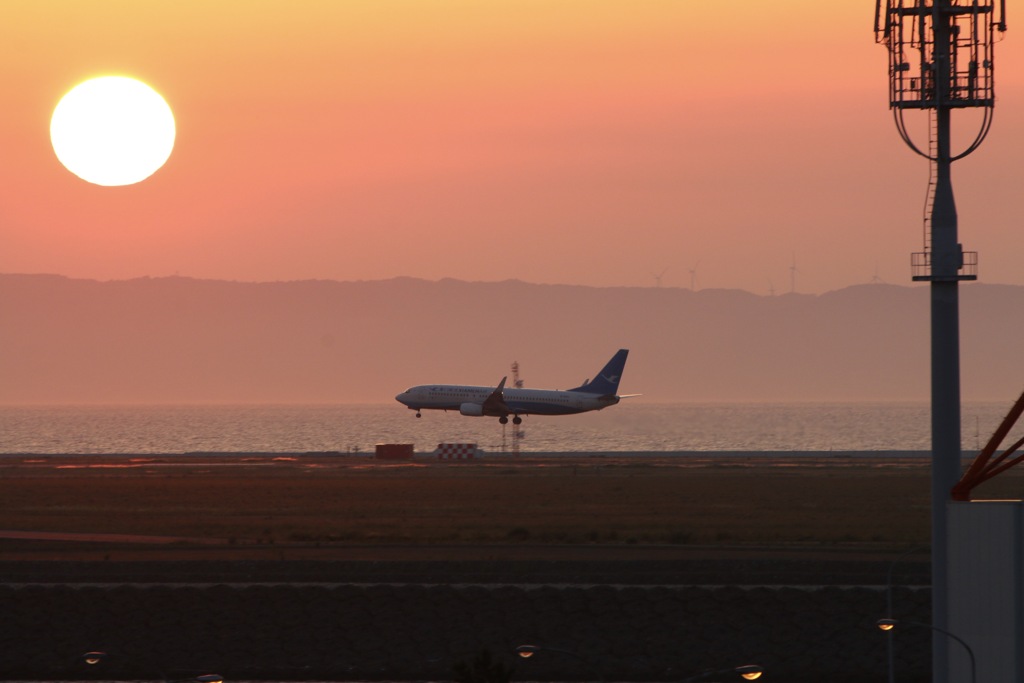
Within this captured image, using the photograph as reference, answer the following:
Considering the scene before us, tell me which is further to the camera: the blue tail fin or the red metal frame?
the blue tail fin

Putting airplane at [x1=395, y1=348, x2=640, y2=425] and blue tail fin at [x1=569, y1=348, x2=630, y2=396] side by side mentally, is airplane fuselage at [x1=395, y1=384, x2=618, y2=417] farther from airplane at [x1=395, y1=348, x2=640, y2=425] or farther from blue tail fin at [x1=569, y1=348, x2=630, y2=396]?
blue tail fin at [x1=569, y1=348, x2=630, y2=396]

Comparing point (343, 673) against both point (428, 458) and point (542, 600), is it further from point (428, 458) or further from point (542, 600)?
point (428, 458)

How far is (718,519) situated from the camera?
65.9 meters

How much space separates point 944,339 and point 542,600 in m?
14.5

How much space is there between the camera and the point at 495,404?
147 m

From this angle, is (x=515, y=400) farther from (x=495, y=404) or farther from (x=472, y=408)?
(x=472, y=408)

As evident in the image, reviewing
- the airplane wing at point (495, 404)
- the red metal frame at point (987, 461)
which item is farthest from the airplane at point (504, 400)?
the red metal frame at point (987, 461)

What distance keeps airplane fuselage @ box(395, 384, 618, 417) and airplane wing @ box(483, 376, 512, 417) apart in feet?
0.33

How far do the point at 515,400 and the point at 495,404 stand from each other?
2508mm

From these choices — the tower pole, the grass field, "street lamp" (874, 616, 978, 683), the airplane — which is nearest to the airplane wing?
the airplane

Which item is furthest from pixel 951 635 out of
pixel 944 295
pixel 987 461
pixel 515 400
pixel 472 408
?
pixel 515 400

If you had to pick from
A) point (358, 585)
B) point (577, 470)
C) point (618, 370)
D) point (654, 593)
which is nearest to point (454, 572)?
point (358, 585)

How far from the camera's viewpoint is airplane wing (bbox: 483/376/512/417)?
478 ft

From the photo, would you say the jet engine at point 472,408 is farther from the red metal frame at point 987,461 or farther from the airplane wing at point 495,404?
the red metal frame at point 987,461
